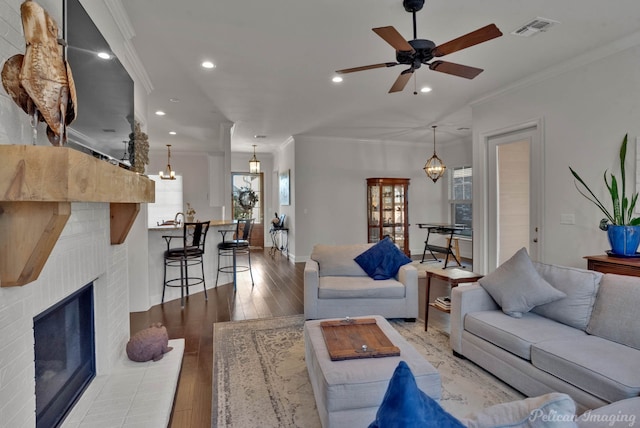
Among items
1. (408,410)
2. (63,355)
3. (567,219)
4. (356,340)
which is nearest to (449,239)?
(567,219)

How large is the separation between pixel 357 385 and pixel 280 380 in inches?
35.8

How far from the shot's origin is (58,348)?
1838 mm

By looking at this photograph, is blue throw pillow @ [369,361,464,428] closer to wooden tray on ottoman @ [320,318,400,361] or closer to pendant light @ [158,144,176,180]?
wooden tray on ottoman @ [320,318,400,361]

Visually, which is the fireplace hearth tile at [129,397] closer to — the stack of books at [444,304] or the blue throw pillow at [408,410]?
the blue throw pillow at [408,410]

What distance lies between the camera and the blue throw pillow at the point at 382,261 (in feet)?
12.6

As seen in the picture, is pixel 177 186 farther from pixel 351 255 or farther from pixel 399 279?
pixel 399 279

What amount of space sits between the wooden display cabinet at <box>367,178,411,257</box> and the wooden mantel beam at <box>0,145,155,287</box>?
644cm

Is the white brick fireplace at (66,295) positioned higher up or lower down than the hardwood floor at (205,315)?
higher up

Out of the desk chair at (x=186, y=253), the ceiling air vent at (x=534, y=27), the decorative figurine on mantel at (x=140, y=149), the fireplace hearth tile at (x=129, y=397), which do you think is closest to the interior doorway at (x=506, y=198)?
the ceiling air vent at (x=534, y=27)

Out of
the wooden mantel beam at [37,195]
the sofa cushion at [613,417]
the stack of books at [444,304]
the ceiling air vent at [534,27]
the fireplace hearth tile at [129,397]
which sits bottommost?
the fireplace hearth tile at [129,397]

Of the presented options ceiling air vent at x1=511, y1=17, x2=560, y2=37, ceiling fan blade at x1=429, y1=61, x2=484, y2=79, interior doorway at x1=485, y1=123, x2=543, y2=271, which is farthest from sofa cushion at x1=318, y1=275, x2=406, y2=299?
ceiling air vent at x1=511, y1=17, x2=560, y2=37

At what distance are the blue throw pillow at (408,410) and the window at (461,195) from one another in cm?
731

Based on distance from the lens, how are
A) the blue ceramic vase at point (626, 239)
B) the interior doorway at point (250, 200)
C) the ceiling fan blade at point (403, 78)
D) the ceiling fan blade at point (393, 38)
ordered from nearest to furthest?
the ceiling fan blade at point (393, 38) < the ceiling fan blade at point (403, 78) < the blue ceramic vase at point (626, 239) < the interior doorway at point (250, 200)

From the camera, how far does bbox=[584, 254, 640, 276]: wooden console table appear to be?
9.14 feet
